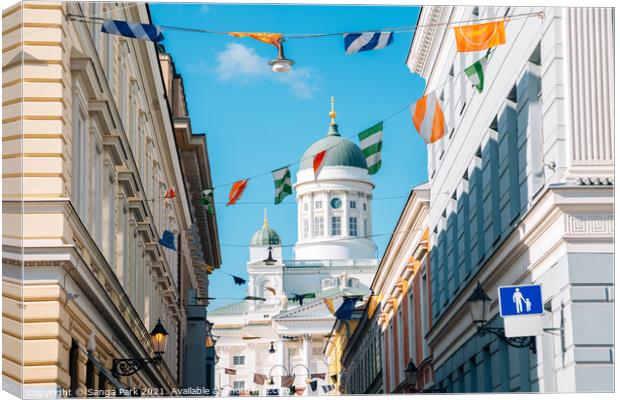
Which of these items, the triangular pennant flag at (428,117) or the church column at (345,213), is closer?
the triangular pennant flag at (428,117)

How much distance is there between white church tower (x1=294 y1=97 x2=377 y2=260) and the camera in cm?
13075

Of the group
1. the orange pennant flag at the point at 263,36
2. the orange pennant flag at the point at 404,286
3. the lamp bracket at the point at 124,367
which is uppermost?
the orange pennant flag at the point at 263,36

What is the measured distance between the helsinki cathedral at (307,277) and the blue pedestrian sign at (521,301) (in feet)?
227

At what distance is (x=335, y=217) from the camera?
147625 millimetres

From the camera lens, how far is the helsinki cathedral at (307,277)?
99.5m

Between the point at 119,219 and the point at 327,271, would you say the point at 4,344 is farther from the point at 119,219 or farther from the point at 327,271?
the point at 327,271

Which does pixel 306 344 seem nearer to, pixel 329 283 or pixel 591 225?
pixel 329 283

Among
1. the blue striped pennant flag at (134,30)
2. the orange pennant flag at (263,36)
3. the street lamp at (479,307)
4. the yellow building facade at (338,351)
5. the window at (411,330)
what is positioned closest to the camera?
the blue striped pennant flag at (134,30)

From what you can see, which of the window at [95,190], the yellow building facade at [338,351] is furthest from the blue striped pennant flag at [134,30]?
the yellow building facade at [338,351]

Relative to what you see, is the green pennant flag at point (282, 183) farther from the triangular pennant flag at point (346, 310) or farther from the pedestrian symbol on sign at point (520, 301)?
the triangular pennant flag at point (346, 310)

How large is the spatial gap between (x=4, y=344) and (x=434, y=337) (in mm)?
16044

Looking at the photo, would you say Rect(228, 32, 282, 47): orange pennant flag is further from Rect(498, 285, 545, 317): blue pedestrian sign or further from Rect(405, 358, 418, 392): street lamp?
Rect(405, 358, 418, 392): street lamp

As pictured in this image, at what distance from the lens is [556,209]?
19781 mm

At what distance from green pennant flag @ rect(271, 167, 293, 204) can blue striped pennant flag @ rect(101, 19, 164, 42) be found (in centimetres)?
629
